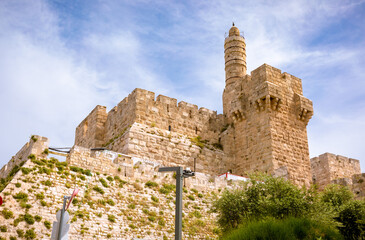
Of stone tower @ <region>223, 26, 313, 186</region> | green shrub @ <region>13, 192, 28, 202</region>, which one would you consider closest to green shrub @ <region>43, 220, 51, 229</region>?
green shrub @ <region>13, 192, 28, 202</region>

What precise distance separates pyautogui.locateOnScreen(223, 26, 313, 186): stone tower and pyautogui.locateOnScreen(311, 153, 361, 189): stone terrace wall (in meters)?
3.60

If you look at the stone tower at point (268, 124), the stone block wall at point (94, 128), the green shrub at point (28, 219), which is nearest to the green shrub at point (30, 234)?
the green shrub at point (28, 219)

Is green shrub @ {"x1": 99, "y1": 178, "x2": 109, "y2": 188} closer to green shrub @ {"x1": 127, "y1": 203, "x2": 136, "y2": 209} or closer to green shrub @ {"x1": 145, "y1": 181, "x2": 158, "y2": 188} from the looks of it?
green shrub @ {"x1": 127, "y1": 203, "x2": 136, "y2": 209}

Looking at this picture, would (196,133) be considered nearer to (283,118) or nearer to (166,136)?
(166,136)

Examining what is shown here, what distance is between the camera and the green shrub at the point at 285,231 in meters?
10.3

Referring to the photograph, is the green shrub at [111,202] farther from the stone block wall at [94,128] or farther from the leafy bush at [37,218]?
the stone block wall at [94,128]

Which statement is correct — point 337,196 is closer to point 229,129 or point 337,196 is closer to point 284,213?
A: point 284,213

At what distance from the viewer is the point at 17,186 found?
11375mm

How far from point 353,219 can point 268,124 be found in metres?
6.61

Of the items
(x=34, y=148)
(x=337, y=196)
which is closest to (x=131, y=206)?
(x=34, y=148)

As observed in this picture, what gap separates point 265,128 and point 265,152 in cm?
115

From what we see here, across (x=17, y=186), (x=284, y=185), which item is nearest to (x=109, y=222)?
(x=17, y=186)

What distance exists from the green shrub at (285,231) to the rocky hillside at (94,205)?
3080 millimetres

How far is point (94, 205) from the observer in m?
12.4
